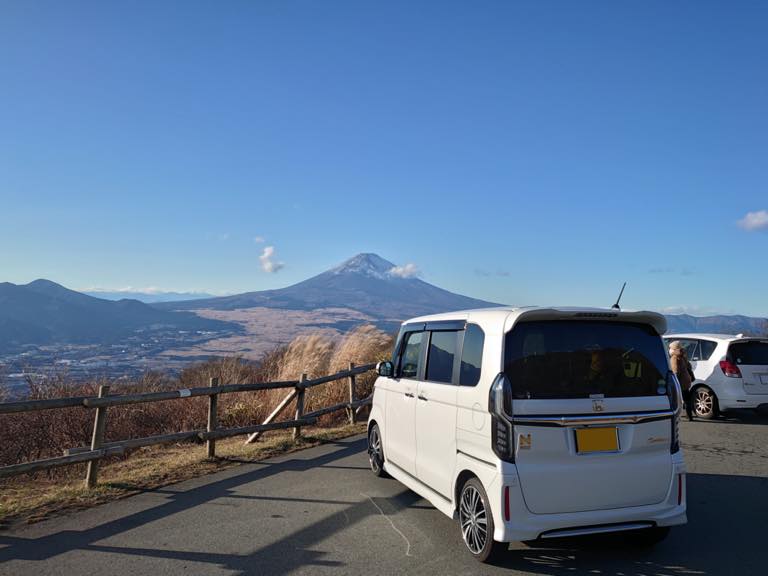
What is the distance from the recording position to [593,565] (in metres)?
4.81

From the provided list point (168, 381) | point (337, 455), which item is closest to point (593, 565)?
point (337, 455)

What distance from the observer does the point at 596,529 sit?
4.62 metres

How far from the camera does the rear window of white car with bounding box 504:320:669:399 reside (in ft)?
15.4

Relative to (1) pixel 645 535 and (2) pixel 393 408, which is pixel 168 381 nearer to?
(2) pixel 393 408

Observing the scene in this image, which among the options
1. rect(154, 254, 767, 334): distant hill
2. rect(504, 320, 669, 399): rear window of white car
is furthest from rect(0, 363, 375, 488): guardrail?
rect(154, 254, 767, 334): distant hill

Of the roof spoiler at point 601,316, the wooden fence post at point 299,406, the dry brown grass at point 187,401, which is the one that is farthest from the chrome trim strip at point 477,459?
the dry brown grass at point 187,401

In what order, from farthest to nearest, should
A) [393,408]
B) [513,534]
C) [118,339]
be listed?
[118,339]
[393,408]
[513,534]

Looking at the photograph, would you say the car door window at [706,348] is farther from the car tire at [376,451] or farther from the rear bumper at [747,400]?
the car tire at [376,451]

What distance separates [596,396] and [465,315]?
1.38 m

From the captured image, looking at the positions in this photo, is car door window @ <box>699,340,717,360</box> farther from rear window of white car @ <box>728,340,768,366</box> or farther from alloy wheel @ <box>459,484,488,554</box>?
alloy wheel @ <box>459,484,488,554</box>

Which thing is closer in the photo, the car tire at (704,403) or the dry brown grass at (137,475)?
the dry brown grass at (137,475)

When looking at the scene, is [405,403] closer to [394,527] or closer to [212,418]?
[394,527]

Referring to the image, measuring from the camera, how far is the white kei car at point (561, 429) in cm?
453

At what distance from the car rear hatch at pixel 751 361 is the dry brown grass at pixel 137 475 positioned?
7499 mm
